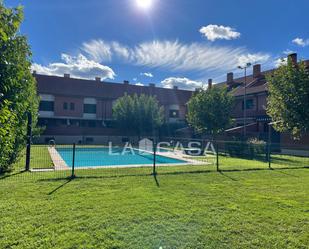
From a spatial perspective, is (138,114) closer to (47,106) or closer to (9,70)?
(47,106)

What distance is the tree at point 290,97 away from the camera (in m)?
15.8

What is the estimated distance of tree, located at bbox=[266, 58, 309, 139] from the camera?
15.8 meters

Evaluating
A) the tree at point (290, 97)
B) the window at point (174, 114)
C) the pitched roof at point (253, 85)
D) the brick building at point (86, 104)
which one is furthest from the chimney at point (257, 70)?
the tree at point (290, 97)

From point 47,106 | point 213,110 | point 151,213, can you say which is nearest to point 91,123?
point 47,106

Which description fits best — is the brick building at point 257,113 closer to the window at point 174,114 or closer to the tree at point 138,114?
the tree at point 138,114

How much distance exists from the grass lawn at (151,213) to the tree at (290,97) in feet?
25.7

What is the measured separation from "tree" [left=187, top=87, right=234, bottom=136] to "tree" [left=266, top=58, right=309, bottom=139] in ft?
26.8

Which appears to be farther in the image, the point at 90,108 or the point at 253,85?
the point at 90,108

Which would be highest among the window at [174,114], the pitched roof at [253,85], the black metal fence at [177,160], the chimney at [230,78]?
the chimney at [230,78]

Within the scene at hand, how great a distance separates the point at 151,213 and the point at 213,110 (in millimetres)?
21252

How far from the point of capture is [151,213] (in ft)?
18.7

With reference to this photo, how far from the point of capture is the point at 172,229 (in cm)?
484

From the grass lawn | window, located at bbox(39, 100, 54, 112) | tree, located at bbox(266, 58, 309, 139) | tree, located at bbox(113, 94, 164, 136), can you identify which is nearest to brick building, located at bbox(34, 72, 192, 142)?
window, located at bbox(39, 100, 54, 112)

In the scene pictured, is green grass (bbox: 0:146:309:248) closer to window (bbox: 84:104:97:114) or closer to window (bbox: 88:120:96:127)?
window (bbox: 88:120:96:127)
